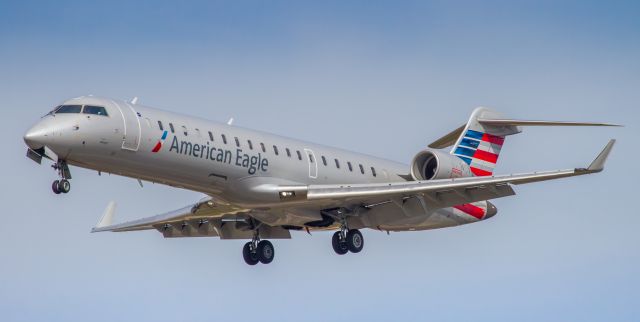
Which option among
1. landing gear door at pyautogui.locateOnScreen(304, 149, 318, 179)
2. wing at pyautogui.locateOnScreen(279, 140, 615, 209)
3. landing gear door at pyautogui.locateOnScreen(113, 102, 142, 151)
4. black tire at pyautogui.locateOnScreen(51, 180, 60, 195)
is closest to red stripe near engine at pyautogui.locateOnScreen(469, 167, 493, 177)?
wing at pyautogui.locateOnScreen(279, 140, 615, 209)

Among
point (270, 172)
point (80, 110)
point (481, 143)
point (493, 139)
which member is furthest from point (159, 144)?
point (493, 139)

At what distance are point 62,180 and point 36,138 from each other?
1.10m

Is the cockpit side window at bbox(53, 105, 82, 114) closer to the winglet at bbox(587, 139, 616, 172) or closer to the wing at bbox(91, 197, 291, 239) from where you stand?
the wing at bbox(91, 197, 291, 239)

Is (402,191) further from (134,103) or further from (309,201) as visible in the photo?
(134,103)

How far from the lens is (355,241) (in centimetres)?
3291

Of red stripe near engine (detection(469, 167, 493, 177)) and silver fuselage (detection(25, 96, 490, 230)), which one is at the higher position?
red stripe near engine (detection(469, 167, 493, 177))

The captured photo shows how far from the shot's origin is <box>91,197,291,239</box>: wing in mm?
33344

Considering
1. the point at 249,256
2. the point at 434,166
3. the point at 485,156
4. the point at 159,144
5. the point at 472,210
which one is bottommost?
the point at 249,256

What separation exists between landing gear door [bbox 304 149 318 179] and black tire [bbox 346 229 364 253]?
6.11 ft

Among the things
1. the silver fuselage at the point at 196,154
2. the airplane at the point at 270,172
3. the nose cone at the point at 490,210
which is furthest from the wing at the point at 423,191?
the nose cone at the point at 490,210

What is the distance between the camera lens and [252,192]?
101 feet

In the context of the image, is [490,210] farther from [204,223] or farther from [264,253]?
[204,223]

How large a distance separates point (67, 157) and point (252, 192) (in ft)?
15.5

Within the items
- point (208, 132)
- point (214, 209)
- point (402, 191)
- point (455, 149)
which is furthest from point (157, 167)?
point (455, 149)
